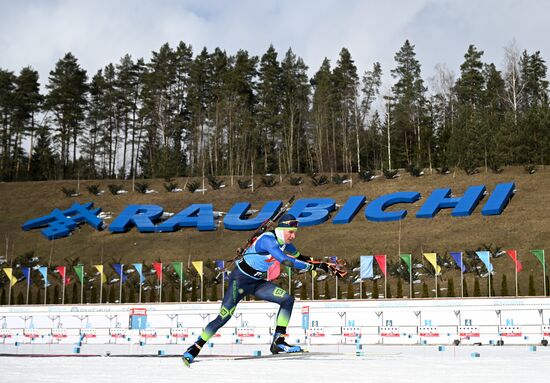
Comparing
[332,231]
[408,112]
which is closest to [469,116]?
[408,112]

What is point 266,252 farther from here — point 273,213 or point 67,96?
point 67,96

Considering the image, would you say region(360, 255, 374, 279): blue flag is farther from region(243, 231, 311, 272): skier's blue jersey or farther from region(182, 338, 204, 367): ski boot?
region(182, 338, 204, 367): ski boot

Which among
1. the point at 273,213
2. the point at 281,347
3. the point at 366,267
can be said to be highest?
the point at 273,213

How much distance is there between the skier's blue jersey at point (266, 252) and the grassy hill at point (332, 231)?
3603 cm

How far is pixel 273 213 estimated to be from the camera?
55188mm

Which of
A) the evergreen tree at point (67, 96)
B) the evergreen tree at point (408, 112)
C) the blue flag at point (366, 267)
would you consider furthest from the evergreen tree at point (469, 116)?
the evergreen tree at point (67, 96)

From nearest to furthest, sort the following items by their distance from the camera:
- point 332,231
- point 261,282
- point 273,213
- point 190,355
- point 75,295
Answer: point 190,355, point 261,282, point 75,295, point 273,213, point 332,231

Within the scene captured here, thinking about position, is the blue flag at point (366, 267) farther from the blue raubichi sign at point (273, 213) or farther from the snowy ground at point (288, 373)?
the snowy ground at point (288, 373)

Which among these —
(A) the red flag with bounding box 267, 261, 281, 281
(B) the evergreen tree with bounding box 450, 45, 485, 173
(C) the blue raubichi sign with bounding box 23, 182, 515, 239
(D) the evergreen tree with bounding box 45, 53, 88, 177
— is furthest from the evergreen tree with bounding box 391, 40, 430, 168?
(A) the red flag with bounding box 267, 261, 281, 281

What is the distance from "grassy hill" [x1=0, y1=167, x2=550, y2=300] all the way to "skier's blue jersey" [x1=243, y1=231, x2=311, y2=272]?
118 feet

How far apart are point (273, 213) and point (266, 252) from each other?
4322 cm

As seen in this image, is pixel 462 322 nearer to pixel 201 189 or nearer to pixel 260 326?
pixel 260 326

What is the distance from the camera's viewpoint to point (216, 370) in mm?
→ 9000

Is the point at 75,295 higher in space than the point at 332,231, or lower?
lower
